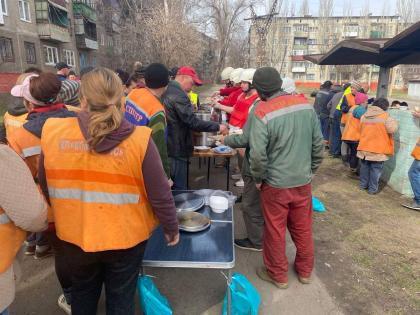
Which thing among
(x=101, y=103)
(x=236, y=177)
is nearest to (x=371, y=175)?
(x=236, y=177)

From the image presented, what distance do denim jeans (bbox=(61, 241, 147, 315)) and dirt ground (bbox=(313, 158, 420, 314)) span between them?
198cm

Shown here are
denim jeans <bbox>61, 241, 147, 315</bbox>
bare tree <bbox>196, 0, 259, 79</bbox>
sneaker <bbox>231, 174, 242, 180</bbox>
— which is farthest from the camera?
bare tree <bbox>196, 0, 259, 79</bbox>

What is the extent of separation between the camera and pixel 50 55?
78.5ft

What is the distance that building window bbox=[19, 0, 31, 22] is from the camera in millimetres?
20328

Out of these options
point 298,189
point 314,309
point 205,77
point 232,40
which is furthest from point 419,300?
point 232,40

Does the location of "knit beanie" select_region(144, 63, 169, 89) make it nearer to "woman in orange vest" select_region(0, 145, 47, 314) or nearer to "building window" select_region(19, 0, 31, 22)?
"woman in orange vest" select_region(0, 145, 47, 314)

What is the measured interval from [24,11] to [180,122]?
22.2m

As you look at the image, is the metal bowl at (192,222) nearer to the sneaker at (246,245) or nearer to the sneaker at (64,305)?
the sneaker at (64,305)

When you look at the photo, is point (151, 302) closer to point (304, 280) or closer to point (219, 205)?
point (219, 205)

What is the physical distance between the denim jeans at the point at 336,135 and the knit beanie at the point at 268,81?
5.99 metres

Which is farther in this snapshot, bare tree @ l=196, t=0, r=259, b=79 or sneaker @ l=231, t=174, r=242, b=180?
bare tree @ l=196, t=0, r=259, b=79

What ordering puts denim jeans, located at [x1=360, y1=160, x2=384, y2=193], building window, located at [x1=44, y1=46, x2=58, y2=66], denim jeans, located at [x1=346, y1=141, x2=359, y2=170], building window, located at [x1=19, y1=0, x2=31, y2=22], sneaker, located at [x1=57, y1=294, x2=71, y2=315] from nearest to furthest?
sneaker, located at [x1=57, y1=294, x2=71, y2=315]
denim jeans, located at [x1=360, y1=160, x2=384, y2=193]
denim jeans, located at [x1=346, y1=141, x2=359, y2=170]
building window, located at [x1=19, y1=0, x2=31, y2=22]
building window, located at [x1=44, y1=46, x2=58, y2=66]

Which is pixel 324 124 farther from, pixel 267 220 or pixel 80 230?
pixel 80 230

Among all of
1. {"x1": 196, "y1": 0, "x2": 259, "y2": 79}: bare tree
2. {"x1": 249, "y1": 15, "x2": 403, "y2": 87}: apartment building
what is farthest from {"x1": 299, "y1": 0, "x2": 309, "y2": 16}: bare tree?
{"x1": 196, "y1": 0, "x2": 259, "y2": 79}: bare tree
